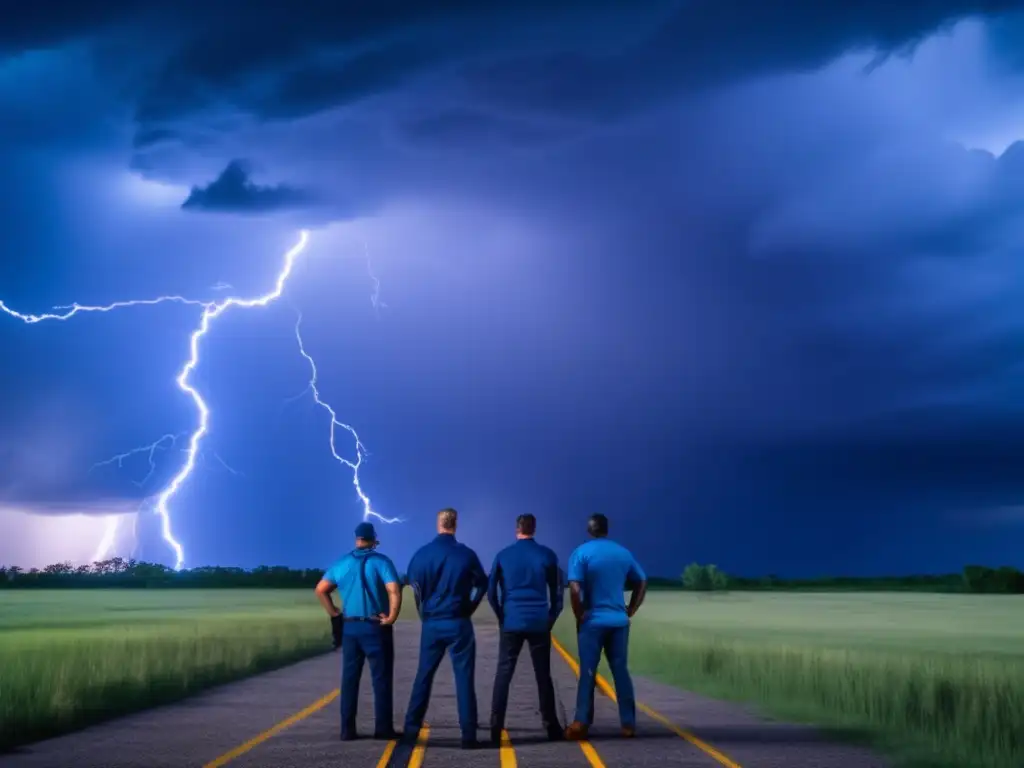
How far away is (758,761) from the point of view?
38.4ft

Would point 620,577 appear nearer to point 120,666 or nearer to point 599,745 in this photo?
point 599,745

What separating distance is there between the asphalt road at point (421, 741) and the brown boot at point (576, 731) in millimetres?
170

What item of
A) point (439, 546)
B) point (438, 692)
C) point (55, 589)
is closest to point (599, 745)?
point (439, 546)

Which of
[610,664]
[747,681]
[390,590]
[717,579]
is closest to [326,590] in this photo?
[390,590]

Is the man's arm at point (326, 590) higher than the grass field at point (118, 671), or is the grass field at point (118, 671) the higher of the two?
the man's arm at point (326, 590)

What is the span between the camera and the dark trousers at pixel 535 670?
1302cm

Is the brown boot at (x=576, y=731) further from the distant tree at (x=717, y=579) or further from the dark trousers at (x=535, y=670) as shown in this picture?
the distant tree at (x=717, y=579)

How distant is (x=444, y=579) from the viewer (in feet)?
42.0

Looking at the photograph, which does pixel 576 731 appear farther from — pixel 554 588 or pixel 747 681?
pixel 747 681

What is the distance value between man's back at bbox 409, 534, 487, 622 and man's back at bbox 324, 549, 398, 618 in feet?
1.13

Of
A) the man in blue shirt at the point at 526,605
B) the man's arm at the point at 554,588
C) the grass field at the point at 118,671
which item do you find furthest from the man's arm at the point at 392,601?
the grass field at the point at 118,671

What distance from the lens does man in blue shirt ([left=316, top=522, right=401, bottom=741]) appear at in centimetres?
1310

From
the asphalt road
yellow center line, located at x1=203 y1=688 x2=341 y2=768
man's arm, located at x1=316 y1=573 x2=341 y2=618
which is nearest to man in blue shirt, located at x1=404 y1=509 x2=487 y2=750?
the asphalt road

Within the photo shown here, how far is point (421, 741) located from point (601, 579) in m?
2.41
